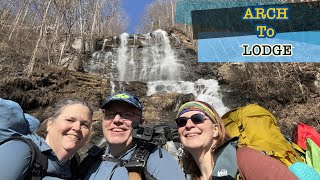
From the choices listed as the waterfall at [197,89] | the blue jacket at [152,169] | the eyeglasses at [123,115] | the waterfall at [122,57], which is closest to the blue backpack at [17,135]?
the blue jacket at [152,169]

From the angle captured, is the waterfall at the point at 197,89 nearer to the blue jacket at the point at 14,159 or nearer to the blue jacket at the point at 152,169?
the blue jacket at the point at 152,169

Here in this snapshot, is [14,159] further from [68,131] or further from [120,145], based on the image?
[120,145]

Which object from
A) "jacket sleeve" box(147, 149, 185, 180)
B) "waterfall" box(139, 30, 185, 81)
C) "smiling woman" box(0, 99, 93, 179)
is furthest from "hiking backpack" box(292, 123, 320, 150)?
"waterfall" box(139, 30, 185, 81)

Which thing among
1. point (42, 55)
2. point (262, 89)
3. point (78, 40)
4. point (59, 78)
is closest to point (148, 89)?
point (59, 78)

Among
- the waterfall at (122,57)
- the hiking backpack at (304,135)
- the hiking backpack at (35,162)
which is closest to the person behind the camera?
the hiking backpack at (35,162)

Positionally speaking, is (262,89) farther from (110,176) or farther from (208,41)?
(110,176)

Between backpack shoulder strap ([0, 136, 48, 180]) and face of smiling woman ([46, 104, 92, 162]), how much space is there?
0.36m

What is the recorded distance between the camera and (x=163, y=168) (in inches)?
83.6

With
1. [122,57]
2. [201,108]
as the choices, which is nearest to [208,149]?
[201,108]

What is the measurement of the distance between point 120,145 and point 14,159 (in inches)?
32.5

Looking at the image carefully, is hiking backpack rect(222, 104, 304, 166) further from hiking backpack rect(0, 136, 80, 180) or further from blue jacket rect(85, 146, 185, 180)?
hiking backpack rect(0, 136, 80, 180)

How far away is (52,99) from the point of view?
13281 millimetres

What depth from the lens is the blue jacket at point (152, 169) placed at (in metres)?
2.10

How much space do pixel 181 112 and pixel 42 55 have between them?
19.3 metres
